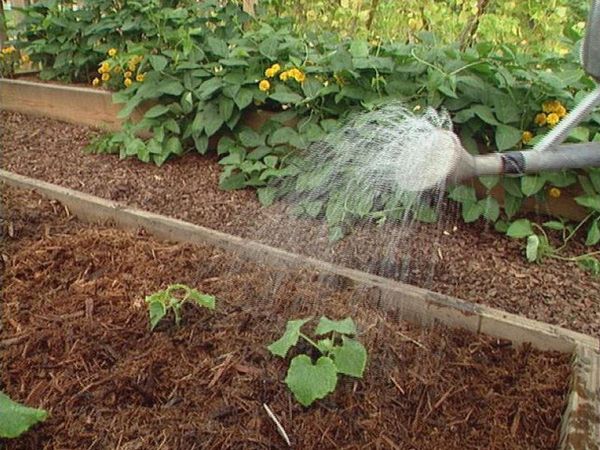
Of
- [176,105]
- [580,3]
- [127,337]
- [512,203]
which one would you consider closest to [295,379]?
[127,337]

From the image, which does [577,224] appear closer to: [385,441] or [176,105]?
[385,441]

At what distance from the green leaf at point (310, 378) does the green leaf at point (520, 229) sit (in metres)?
0.94

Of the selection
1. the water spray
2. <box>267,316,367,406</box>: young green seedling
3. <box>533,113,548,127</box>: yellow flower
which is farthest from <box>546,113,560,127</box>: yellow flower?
<box>267,316,367,406</box>: young green seedling

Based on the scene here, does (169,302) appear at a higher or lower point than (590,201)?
lower

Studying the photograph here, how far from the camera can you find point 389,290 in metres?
1.54

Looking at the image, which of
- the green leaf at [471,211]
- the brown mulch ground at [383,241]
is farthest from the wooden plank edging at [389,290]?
the green leaf at [471,211]

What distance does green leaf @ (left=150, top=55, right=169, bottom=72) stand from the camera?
253 centimetres

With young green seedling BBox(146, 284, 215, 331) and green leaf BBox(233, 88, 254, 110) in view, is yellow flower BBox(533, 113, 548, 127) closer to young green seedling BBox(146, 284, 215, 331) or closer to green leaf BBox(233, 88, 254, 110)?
green leaf BBox(233, 88, 254, 110)

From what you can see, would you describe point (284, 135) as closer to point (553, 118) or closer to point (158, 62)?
point (158, 62)

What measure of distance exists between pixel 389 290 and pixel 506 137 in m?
0.71

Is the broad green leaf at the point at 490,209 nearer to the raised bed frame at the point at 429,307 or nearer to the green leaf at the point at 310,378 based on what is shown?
the raised bed frame at the point at 429,307

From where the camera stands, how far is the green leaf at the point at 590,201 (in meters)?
1.80

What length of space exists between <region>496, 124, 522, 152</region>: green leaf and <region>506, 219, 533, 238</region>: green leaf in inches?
9.8

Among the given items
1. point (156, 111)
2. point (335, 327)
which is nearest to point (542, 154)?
point (335, 327)
